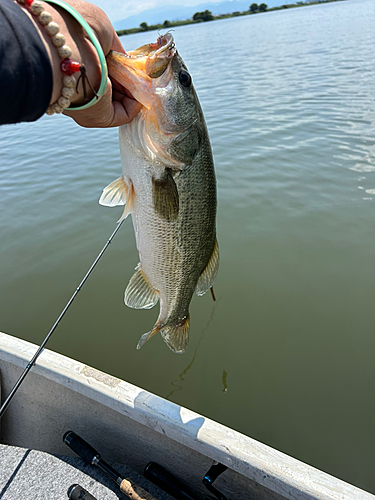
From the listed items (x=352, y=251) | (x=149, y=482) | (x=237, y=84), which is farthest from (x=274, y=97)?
(x=149, y=482)

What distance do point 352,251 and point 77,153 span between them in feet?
24.5

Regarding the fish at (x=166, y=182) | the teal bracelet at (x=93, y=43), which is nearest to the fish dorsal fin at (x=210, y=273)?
the fish at (x=166, y=182)

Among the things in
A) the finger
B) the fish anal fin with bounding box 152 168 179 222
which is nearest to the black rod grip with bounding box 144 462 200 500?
the fish anal fin with bounding box 152 168 179 222

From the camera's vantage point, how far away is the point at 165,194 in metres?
1.77

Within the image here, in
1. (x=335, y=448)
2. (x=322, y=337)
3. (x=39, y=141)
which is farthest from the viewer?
(x=39, y=141)

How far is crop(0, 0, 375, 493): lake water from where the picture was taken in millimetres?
3232

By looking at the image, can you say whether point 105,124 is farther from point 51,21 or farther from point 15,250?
point 15,250

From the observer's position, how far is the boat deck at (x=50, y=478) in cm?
197

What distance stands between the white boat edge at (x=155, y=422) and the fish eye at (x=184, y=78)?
1.63 meters

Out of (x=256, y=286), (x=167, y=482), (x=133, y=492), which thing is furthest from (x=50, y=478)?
(x=256, y=286)

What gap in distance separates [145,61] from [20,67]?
0.76 meters

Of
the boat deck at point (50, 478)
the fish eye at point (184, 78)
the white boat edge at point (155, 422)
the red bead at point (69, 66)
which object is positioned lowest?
the boat deck at point (50, 478)

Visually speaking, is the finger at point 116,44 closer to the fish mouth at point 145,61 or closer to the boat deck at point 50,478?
the fish mouth at point 145,61

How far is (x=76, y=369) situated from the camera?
7.34 ft
